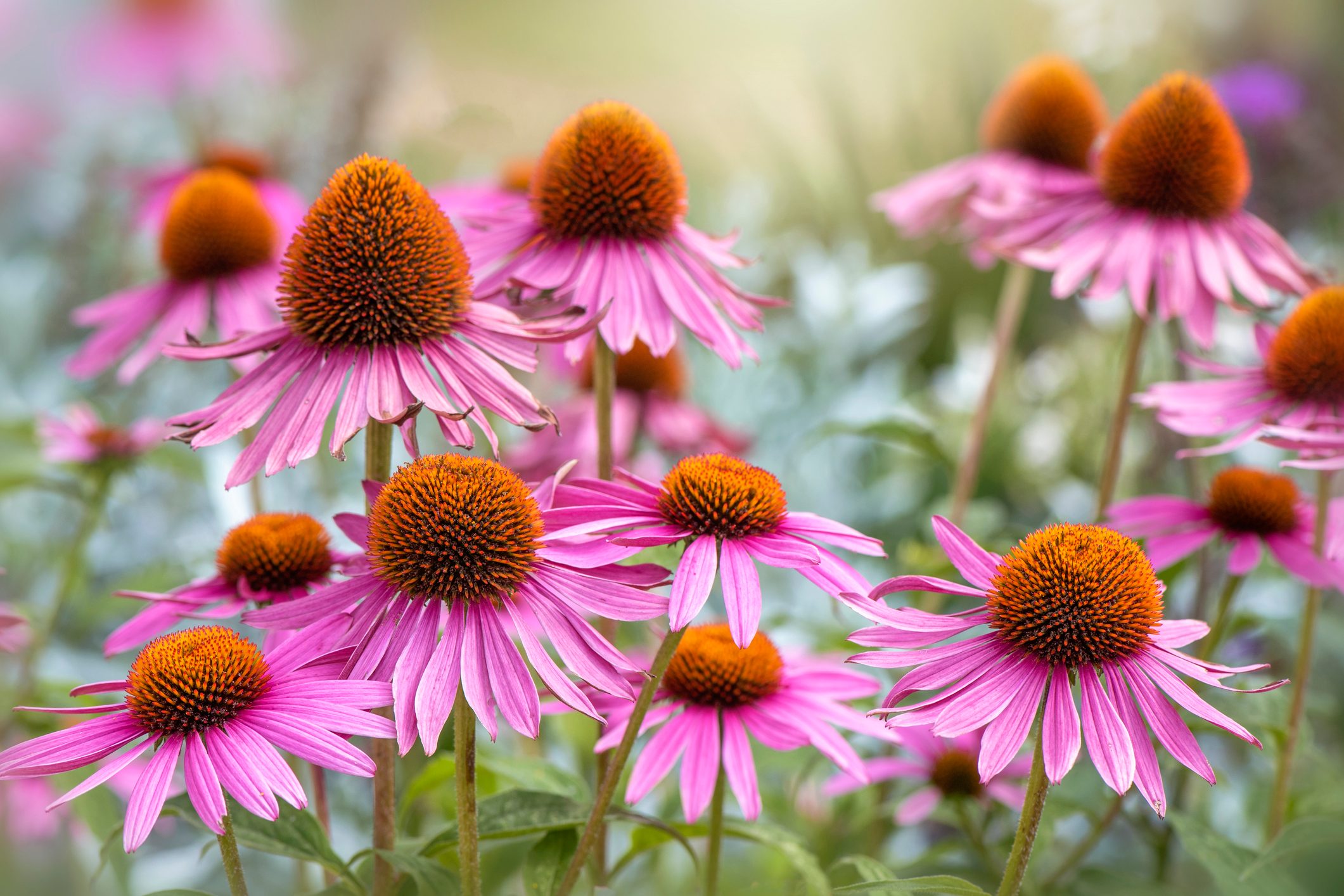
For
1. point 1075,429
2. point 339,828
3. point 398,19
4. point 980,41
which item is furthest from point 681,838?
point 398,19

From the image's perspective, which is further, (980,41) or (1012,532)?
(980,41)

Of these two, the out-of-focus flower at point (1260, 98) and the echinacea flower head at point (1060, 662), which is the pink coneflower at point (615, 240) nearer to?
the echinacea flower head at point (1060, 662)

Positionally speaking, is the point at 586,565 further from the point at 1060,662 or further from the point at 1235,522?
the point at 1235,522

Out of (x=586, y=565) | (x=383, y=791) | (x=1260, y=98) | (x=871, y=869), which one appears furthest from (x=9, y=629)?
(x=1260, y=98)

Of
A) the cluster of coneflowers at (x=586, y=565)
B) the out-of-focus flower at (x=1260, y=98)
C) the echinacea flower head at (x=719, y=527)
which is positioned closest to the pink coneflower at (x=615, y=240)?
the cluster of coneflowers at (x=586, y=565)

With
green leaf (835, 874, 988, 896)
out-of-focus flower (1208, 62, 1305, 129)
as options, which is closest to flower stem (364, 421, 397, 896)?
green leaf (835, 874, 988, 896)

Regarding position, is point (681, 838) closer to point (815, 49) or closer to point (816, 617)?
point (816, 617)

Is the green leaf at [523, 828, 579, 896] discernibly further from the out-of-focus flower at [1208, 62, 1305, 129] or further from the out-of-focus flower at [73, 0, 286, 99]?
the out-of-focus flower at [73, 0, 286, 99]

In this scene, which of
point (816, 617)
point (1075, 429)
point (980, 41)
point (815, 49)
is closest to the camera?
point (816, 617)
